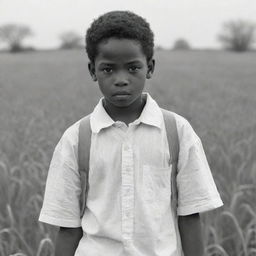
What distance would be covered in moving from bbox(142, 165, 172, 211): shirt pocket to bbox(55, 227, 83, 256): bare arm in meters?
0.22

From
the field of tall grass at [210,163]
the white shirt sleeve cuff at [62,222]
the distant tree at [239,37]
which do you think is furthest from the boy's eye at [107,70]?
the distant tree at [239,37]

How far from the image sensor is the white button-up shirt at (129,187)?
1346 millimetres

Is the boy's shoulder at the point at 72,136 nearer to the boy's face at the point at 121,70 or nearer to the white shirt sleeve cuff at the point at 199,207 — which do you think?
the boy's face at the point at 121,70

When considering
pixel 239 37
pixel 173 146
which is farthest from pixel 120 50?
pixel 239 37

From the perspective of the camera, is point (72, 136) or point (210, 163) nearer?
point (72, 136)

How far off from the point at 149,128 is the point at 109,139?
0.33 ft

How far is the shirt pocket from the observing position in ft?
4.43

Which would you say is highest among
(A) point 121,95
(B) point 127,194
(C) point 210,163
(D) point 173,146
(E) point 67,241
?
(A) point 121,95

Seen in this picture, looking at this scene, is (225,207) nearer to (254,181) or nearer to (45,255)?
(254,181)

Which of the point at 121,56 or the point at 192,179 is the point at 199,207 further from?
the point at 121,56

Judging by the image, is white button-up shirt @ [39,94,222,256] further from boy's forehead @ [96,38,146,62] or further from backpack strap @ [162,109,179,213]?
boy's forehead @ [96,38,146,62]

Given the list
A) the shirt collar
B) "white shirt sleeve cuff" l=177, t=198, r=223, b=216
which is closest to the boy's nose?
the shirt collar

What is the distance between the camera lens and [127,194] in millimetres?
1339

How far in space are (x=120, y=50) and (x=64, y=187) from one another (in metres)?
0.36
